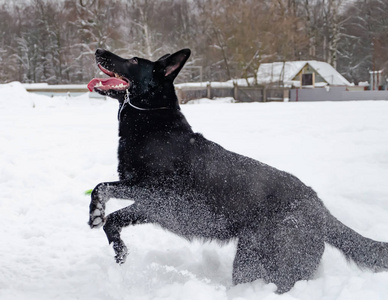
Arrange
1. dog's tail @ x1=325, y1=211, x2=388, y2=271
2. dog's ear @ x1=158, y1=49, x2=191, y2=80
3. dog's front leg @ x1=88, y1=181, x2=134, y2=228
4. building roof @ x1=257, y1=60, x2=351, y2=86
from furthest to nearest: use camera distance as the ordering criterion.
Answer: building roof @ x1=257, y1=60, x2=351, y2=86 → dog's ear @ x1=158, y1=49, x2=191, y2=80 → dog's front leg @ x1=88, y1=181, x2=134, y2=228 → dog's tail @ x1=325, y1=211, x2=388, y2=271

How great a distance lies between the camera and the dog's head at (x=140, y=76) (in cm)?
326

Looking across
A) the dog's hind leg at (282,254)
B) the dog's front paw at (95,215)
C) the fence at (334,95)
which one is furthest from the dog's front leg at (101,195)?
the fence at (334,95)

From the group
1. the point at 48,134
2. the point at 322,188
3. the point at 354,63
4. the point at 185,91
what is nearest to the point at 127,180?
the point at 322,188

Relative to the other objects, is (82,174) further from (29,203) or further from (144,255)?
(144,255)

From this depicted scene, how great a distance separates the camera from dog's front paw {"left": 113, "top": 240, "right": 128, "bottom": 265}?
3131mm

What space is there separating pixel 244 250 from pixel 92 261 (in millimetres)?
1276

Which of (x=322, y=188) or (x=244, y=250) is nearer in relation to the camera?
(x=244, y=250)

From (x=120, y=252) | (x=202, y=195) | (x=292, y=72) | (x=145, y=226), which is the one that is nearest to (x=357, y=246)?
(x=202, y=195)

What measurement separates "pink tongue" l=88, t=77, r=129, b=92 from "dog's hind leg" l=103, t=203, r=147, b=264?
92 centimetres

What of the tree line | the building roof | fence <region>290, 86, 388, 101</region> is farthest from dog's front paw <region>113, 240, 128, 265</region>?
the building roof

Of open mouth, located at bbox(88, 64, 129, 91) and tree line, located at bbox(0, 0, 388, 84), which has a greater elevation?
tree line, located at bbox(0, 0, 388, 84)

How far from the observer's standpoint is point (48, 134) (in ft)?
28.7

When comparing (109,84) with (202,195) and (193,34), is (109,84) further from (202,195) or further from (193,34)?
(193,34)

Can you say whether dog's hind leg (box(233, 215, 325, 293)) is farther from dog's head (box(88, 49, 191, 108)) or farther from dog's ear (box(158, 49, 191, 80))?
dog's ear (box(158, 49, 191, 80))
